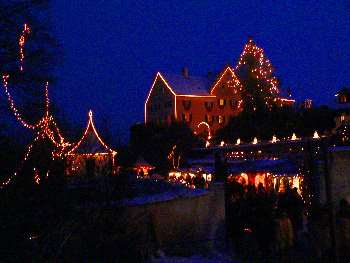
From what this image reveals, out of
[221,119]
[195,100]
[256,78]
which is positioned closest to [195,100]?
[195,100]

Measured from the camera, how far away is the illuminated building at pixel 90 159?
41.3 feet

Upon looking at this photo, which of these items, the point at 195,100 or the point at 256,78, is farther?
the point at 195,100

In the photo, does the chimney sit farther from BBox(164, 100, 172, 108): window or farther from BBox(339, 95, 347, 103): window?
BBox(339, 95, 347, 103): window

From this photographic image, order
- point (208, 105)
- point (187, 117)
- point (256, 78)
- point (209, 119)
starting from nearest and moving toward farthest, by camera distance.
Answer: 1. point (256, 78)
2. point (187, 117)
3. point (209, 119)
4. point (208, 105)

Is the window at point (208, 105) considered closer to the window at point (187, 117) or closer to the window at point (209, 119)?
the window at point (209, 119)

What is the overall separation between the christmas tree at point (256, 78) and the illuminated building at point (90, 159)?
115 ft

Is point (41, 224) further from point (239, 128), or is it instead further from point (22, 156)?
point (239, 128)

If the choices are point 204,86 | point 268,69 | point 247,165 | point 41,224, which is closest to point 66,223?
point 41,224

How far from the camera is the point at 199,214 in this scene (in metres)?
14.4

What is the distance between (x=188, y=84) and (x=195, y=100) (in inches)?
89.0

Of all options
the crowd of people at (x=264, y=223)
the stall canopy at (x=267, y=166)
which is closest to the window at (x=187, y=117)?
the stall canopy at (x=267, y=166)

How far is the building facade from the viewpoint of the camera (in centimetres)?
5803

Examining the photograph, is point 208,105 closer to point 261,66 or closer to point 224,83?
point 224,83

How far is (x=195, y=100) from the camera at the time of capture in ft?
194
